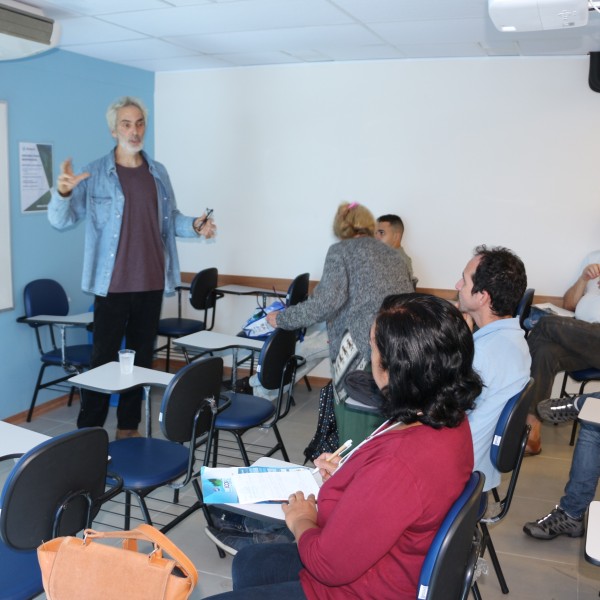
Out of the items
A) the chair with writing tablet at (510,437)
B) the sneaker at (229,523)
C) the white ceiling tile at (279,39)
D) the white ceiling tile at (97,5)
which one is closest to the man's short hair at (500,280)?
the chair with writing tablet at (510,437)

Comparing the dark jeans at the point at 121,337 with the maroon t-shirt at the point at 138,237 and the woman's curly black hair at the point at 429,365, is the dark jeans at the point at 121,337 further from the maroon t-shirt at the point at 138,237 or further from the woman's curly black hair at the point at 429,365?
the woman's curly black hair at the point at 429,365

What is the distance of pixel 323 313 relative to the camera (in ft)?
11.2

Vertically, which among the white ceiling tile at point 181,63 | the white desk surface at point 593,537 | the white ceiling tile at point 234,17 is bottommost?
the white desk surface at point 593,537

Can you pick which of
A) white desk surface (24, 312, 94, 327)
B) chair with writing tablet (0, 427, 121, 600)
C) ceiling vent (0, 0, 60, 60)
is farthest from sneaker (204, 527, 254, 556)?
ceiling vent (0, 0, 60, 60)

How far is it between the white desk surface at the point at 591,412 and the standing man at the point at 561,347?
1483 millimetres

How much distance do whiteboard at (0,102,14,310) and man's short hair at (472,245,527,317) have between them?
3.12 m

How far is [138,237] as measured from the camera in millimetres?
3844

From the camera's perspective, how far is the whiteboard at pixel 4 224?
431 centimetres

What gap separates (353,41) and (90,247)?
2205 millimetres

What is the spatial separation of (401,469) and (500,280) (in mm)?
1379

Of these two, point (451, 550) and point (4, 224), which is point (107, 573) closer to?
point (451, 550)

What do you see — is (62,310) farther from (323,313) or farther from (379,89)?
(379,89)

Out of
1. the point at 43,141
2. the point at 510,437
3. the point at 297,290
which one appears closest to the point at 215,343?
the point at 297,290

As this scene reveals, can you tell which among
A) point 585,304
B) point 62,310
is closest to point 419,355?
point 585,304
